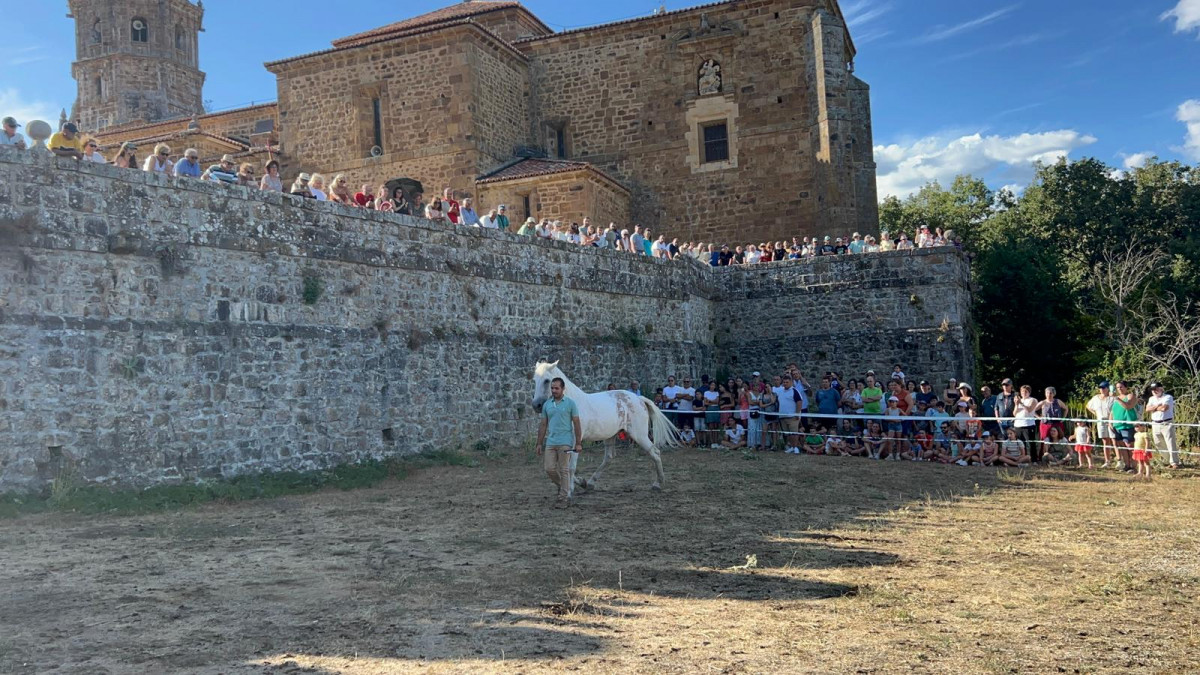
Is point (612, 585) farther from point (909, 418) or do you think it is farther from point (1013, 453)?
point (1013, 453)

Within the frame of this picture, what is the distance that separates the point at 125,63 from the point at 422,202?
28637 millimetres

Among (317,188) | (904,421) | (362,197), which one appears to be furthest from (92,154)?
(904,421)

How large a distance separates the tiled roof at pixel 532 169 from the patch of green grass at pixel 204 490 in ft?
43.0

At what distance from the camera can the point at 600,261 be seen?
1919 centimetres

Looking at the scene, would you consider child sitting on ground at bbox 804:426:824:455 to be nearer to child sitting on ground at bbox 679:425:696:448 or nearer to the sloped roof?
child sitting on ground at bbox 679:425:696:448

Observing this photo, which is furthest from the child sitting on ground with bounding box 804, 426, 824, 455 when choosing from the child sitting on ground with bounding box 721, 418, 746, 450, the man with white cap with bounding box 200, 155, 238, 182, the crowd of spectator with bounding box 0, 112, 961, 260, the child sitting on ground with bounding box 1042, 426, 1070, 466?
the man with white cap with bounding box 200, 155, 238, 182

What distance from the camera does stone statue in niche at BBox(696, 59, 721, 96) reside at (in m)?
29.2

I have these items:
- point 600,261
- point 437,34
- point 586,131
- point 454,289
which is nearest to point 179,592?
point 454,289

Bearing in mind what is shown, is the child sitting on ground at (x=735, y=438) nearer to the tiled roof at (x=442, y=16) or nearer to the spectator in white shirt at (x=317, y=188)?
the spectator in white shirt at (x=317, y=188)

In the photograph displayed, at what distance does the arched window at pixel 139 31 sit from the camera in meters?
47.6

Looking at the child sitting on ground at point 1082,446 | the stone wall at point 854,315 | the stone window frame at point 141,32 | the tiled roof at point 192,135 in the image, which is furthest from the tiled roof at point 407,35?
the stone window frame at point 141,32

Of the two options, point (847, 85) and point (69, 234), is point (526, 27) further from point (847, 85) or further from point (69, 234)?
point (69, 234)

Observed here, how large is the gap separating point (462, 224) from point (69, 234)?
21.1ft

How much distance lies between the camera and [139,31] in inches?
1882
